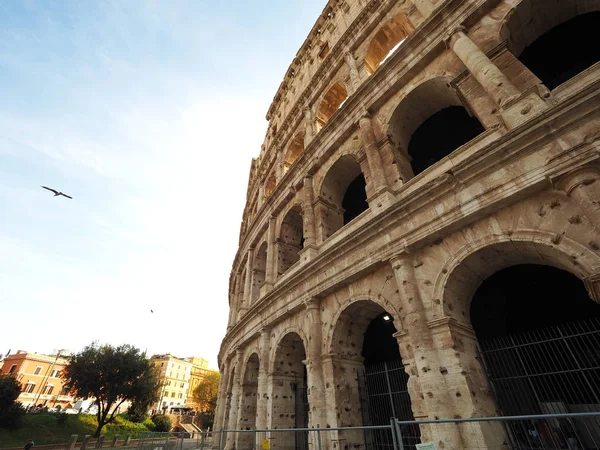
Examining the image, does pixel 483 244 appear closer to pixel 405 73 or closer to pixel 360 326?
pixel 360 326

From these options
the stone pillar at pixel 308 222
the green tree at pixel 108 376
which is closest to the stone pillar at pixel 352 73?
the stone pillar at pixel 308 222

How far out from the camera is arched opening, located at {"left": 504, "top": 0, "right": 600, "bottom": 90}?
670 centimetres

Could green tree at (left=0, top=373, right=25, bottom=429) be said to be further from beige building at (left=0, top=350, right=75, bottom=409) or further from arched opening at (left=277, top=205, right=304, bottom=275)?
beige building at (left=0, top=350, right=75, bottom=409)

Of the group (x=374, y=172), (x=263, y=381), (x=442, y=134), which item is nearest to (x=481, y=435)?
(x=374, y=172)

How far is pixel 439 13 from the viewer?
799 centimetres

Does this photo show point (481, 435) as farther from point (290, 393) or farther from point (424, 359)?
point (290, 393)

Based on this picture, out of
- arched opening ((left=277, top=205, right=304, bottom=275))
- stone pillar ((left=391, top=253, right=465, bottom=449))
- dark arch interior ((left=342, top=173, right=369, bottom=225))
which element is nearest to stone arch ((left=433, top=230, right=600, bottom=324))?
stone pillar ((left=391, top=253, right=465, bottom=449))

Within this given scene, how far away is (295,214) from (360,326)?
19.4ft

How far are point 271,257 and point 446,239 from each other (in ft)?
24.7

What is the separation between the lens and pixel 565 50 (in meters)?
7.43

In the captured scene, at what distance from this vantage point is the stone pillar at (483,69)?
5.73m

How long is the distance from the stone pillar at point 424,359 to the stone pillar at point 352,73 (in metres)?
7.70

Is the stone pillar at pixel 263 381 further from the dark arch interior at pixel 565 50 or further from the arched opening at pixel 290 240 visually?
the dark arch interior at pixel 565 50

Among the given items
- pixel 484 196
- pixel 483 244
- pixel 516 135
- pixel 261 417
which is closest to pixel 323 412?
pixel 261 417
